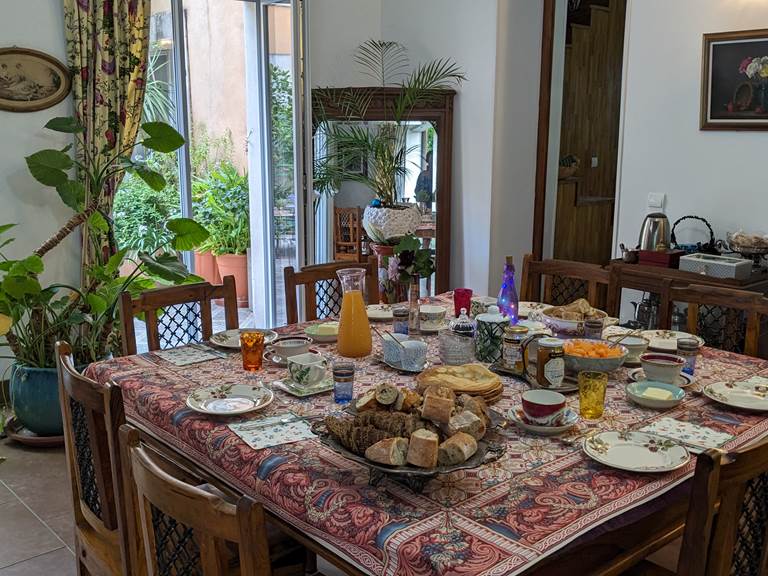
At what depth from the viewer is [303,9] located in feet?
16.2

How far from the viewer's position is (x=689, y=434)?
72.9 inches

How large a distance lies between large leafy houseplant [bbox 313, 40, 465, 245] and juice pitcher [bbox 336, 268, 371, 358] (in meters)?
2.56

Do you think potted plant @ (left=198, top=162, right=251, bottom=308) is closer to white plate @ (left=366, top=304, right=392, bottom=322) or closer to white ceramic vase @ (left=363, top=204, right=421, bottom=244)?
white ceramic vase @ (left=363, top=204, right=421, bottom=244)

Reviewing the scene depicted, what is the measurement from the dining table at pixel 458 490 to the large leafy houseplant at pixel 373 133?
10.0 ft

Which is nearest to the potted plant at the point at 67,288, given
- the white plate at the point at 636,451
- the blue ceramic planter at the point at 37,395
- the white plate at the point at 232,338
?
the blue ceramic planter at the point at 37,395

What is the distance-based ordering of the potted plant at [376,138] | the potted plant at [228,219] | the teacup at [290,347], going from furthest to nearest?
1. the potted plant at [228,219]
2. the potted plant at [376,138]
3. the teacup at [290,347]

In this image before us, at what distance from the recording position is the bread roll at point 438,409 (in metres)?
1.60

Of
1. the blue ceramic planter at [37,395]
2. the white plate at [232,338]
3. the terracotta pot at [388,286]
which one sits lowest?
the blue ceramic planter at [37,395]

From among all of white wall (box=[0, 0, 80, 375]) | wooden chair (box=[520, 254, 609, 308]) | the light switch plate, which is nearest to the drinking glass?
wooden chair (box=[520, 254, 609, 308])

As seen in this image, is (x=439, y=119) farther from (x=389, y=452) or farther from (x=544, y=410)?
(x=389, y=452)

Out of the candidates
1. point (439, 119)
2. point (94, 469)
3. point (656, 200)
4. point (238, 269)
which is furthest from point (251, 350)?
point (238, 269)

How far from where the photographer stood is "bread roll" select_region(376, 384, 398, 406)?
175 centimetres

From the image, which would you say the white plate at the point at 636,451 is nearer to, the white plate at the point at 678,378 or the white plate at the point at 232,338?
the white plate at the point at 678,378

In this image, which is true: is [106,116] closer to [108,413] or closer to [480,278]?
[480,278]
